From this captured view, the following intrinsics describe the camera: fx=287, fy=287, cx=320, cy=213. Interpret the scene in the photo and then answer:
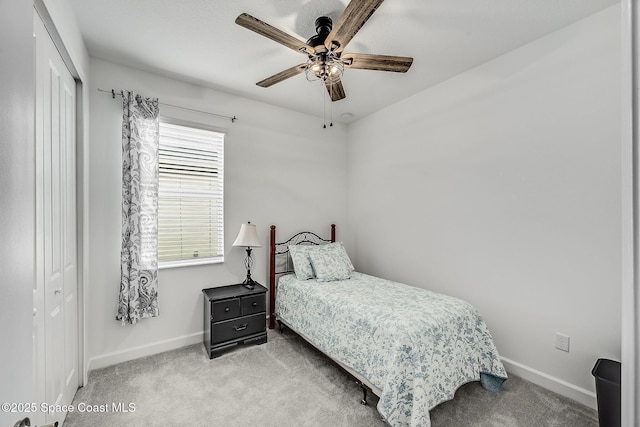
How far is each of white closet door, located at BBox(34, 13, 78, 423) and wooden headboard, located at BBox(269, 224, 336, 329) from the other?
1.80 metres

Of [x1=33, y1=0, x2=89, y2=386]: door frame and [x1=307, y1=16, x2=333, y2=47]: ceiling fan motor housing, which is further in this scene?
[x1=33, y1=0, x2=89, y2=386]: door frame

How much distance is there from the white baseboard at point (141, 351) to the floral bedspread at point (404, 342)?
1223 millimetres

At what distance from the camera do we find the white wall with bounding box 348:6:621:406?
2010 mm

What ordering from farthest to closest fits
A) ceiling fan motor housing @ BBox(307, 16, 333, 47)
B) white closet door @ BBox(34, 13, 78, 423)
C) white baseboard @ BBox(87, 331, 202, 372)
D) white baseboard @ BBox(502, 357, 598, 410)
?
white baseboard @ BBox(87, 331, 202, 372)
white baseboard @ BBox(502, 357, 598, 410)
ceiling fan motor housing @ BBox(307, 16, 333, 47)
white closet door @ BBox(34, 13, 78, 423)

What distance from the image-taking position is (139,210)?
2.61 m

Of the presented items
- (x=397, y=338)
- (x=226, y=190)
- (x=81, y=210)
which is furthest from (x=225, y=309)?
(x=397, y=338)

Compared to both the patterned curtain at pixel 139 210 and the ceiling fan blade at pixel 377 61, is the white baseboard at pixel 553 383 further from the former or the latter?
the patterned curtain at pixel 139 210

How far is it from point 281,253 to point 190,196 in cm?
126

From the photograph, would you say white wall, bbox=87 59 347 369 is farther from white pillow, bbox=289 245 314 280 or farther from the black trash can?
the black trash can

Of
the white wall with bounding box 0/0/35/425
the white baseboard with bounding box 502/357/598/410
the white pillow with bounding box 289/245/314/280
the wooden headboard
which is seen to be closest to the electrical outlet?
the white baseboard with bounding box 502/357/598/410

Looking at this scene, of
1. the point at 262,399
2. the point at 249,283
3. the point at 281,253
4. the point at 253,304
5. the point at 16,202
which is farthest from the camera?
the point at 281,253

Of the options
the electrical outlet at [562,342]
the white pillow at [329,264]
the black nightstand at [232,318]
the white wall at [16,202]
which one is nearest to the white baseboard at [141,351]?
the black nightstand at [232,318]

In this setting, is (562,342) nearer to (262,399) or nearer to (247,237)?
(262,399)

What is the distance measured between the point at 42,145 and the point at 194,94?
179cm
